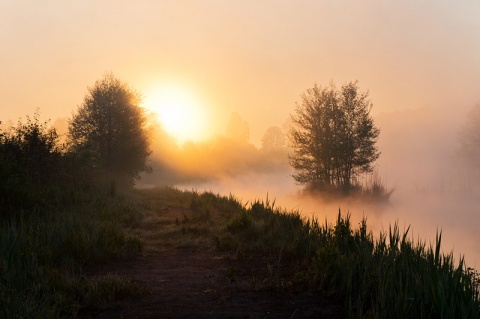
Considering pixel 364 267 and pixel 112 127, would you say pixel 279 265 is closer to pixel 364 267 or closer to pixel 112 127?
pixel 364 267

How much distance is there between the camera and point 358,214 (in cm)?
3020

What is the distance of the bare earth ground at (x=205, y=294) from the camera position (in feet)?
17.7

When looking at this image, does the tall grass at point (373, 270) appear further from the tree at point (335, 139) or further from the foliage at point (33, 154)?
the tree at point (335, 139)

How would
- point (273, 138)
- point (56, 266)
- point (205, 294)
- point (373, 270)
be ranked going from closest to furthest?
point (373, 270) < point (205, 294) < point (56, 266) < point (273, 138)

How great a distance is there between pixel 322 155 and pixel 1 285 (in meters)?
32.2

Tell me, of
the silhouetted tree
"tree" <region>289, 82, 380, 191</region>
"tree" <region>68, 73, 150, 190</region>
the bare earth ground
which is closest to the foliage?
the bare earth ground

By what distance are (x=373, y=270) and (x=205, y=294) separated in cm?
272

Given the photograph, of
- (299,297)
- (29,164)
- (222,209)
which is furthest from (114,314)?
(29,164)

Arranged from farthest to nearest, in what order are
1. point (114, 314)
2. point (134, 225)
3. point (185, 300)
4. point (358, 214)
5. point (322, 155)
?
point (322, 155)
point (358, 214)
point (134, 225)
point (185, 300)
point (114, 314)

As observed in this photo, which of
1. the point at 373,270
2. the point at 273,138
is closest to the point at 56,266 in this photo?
the point at 373,270

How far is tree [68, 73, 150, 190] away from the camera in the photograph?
3231 centimetres

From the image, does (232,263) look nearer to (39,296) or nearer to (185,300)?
(185,300)

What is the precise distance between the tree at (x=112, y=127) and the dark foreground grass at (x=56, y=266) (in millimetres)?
22141

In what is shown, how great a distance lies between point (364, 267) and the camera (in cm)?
613
